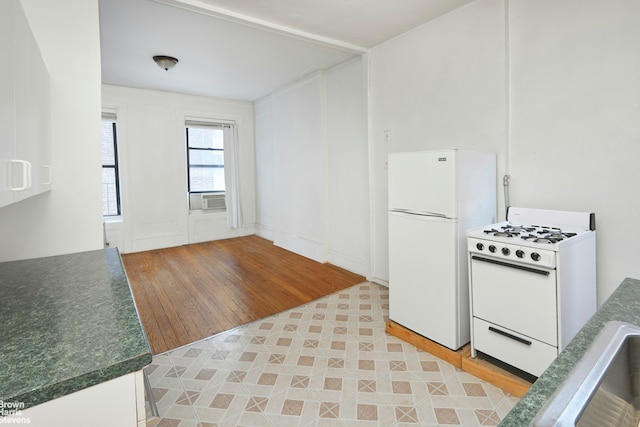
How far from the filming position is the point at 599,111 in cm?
195

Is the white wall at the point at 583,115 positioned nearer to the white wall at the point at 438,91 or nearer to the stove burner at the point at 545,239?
the white wall at the point at 438,91

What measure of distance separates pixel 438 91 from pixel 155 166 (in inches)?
179

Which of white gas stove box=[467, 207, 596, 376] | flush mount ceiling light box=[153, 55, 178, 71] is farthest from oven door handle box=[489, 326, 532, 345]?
flush mount ceiling light box=[153, 55, 178, 71]

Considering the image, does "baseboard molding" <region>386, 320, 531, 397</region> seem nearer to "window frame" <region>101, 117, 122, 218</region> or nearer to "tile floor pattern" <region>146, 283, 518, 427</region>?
"tile floor pattern" <region>146, 283, 518, 427</region>

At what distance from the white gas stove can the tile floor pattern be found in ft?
0.96

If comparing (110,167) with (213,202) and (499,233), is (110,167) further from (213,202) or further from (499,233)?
(499,233)

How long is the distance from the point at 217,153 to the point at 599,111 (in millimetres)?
5611

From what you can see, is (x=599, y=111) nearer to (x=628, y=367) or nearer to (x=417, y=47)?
(x=417, y=47)

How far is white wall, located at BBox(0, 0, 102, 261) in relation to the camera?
165 centimetres

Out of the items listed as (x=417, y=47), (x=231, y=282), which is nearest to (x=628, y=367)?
(x=417, y=47)

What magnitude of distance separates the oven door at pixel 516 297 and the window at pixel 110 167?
542 cm

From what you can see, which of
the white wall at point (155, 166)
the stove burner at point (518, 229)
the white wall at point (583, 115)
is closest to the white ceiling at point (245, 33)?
the white wall at point (155, 166)

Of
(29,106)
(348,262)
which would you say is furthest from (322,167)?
(29,106)

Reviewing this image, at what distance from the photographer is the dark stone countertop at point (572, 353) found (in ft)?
1.89
